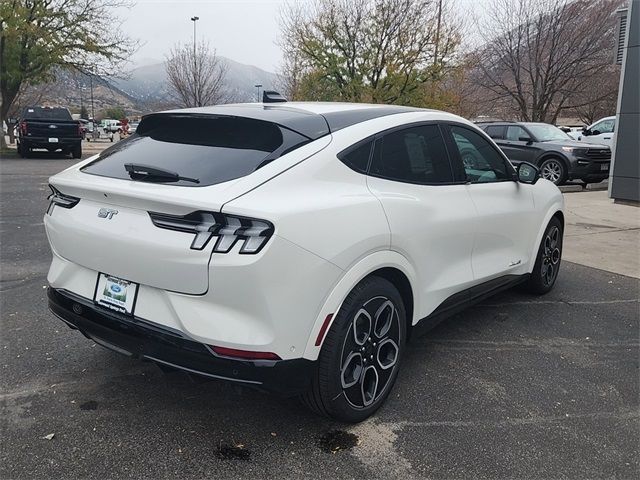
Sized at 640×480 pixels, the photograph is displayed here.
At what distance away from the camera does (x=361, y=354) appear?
284 cm

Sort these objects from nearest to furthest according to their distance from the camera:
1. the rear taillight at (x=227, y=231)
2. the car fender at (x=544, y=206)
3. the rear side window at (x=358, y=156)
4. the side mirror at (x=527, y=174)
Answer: the rear taillight at (x=227, y=231), the rear side window at (x=358, y=156), the side mirror at (x=527, y=174), the car fender at (x=544, y=206)

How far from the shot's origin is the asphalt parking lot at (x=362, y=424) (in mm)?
2553

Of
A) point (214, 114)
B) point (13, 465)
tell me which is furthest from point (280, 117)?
point (13, 465)

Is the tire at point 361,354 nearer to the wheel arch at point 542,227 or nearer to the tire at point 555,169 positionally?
the wheel arch at point 542,227

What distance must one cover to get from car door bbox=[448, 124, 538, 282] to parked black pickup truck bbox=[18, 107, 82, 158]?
18.7 metres

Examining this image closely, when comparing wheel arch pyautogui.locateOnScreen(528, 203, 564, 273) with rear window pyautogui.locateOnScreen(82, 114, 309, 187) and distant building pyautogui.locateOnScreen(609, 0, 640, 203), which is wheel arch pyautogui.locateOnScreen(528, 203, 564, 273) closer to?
rear window pyautogui.locateOnScreen(82, 114, 309, 187)

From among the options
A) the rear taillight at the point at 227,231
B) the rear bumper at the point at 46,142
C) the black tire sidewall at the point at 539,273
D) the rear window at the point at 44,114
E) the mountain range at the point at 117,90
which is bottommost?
the black tire sidewall at the point at 539,273

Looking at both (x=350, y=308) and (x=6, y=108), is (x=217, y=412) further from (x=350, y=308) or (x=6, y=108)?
(x=6, y=108)

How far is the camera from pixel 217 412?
2.98m

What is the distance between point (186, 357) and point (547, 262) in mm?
3793

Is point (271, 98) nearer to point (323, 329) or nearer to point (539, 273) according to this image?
point (323, 329)

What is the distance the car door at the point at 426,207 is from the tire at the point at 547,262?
152 centimetres

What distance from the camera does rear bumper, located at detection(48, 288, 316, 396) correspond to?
2.39 m

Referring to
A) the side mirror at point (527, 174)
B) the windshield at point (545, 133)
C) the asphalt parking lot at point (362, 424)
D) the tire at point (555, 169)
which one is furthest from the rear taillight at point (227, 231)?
the windshield at point (545, 133)
